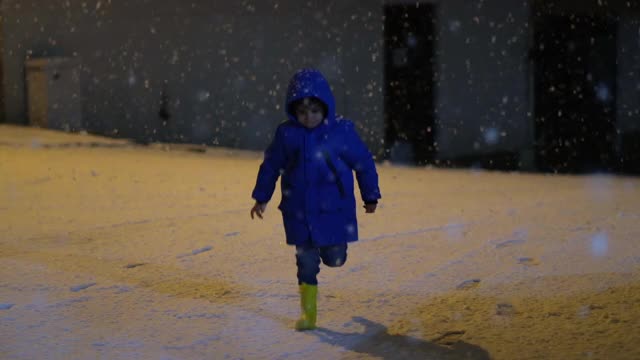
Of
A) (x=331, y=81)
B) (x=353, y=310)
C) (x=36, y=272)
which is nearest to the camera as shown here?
(x=353, y=310)

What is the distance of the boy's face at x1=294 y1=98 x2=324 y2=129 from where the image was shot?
12.7 ft

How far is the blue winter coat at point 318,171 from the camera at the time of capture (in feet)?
12.7

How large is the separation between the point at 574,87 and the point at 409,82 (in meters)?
3.79

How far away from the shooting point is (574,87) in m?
16.6

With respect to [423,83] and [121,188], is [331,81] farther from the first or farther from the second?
[121,188]

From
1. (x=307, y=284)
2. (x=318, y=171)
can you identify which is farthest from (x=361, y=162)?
(x=307, y=284)

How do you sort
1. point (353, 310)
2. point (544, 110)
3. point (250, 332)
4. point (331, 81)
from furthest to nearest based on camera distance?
point (544, 110)
point (331, 81)
point (353, 310)
point (250, 332)

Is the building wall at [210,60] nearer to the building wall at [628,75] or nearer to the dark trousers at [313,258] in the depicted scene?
the building wall at [628,75]

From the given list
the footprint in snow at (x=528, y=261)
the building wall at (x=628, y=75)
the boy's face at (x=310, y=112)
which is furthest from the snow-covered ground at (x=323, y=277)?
the building wall at (x=628, y=75)

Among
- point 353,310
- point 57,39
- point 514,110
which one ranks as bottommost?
point 353,310

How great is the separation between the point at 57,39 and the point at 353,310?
12.6 meters

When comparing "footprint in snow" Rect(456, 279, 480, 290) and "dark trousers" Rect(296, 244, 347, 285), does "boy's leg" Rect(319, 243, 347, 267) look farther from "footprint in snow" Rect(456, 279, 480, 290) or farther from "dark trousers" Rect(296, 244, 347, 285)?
"footprint in snow" Rect(456, 279, 480, 290)

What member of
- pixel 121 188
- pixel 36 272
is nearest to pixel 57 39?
pixel 121 188

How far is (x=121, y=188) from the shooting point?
344 inches
